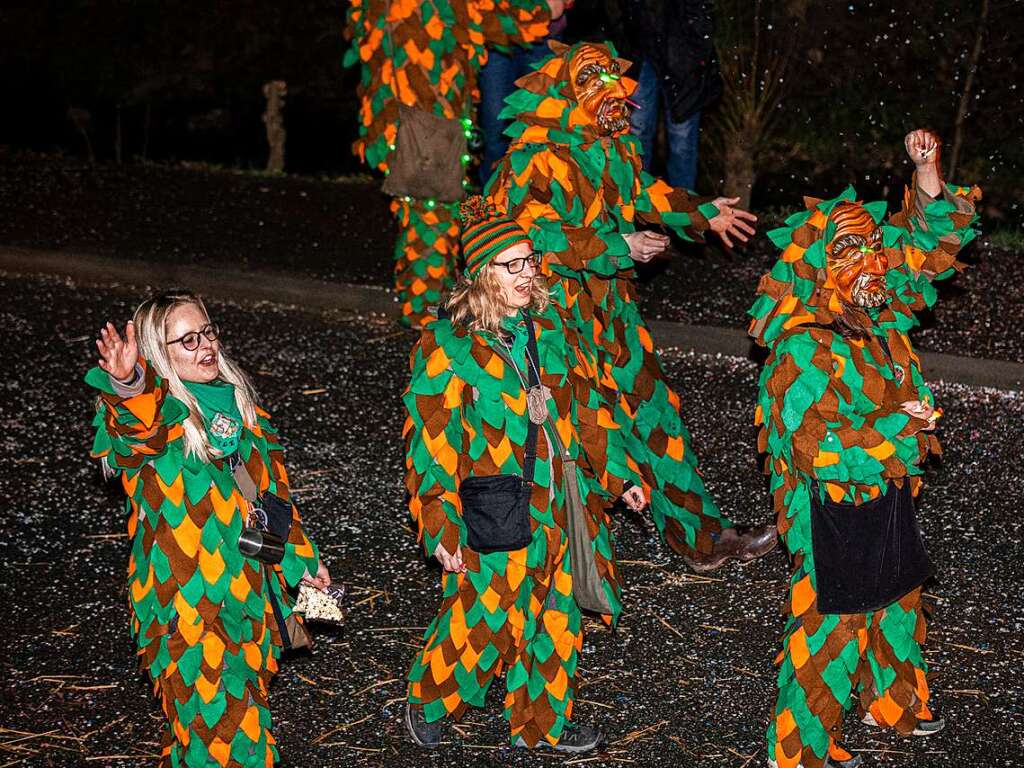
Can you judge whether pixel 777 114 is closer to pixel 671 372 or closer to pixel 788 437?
pixel 671 372

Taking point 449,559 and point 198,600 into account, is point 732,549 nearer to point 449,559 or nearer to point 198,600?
point 449,559

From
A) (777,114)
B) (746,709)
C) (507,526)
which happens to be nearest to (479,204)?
(507,526)

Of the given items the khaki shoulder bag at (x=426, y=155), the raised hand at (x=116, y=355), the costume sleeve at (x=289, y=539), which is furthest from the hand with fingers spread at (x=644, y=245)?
the khaki shoulder bag at (x=426, y=155)

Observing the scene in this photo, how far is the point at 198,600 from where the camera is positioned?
405 cm

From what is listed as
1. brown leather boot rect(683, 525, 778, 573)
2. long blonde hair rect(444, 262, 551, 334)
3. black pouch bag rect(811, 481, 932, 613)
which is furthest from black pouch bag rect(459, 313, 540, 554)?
brown leather boot rect(683, 525, 778, 573)

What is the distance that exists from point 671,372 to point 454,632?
3574 mm

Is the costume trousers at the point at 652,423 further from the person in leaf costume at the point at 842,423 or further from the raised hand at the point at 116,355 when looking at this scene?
the raised hand at the point at 116,355

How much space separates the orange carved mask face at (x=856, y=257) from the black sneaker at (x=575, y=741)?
1553mm

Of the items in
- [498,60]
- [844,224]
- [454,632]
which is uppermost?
[498,60]

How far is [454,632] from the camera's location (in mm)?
4477

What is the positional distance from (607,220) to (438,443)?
1381 millimetres

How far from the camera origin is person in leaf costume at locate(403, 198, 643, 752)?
171 inches

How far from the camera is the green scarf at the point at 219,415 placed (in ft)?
13.3

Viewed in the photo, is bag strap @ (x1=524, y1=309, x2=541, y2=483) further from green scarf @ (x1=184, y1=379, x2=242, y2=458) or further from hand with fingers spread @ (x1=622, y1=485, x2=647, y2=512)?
green scarf @ (x1=184, y1=379, x2=242, y2=458)
